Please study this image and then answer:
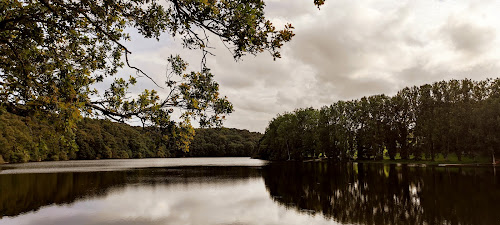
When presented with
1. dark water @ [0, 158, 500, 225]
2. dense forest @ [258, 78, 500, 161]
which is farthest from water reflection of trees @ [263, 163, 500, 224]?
dense forest @ [258, 78, 500, 161]

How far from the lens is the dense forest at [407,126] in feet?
206

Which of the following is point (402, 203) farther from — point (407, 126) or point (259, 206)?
point (407, 126)

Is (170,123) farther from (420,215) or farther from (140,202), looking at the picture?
(140,202)

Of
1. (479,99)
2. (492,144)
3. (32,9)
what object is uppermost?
(479,99)

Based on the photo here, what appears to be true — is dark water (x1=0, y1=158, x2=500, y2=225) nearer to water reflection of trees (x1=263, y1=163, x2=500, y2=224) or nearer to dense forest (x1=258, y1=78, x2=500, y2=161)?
water reflection of trees (x1=263, y1=163, x2=500, y2=224)

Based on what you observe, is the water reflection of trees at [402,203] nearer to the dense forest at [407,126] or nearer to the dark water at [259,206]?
the dark water at [259,206]

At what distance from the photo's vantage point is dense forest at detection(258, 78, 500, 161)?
2467 inches

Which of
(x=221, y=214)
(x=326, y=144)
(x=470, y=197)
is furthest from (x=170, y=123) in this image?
(x=326, y=144)

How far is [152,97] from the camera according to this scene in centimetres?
888

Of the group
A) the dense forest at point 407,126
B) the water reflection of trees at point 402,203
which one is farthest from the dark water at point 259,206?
the dense forest at point 407,126

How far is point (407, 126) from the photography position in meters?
86.5

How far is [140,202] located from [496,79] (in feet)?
259

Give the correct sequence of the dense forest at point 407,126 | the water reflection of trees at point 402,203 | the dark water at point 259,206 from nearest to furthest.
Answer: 1. the water reflection of trees at point 402,203
2. the dark water at point 259,206
3. the dense forest at point 407,126

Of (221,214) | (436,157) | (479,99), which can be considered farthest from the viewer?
(436,157)
